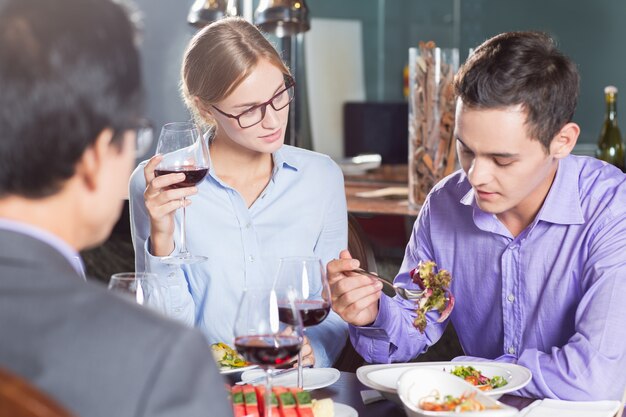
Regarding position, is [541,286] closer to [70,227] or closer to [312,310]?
[312,310]

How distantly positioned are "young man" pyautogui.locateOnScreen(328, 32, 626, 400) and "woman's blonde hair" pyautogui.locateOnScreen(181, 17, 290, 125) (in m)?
0.55

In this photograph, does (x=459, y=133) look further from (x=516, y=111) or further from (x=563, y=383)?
(x=563, y=383)

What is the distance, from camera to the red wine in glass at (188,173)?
6.86 ft

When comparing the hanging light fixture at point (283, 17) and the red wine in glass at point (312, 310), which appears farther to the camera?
the hanging light fixture at point (283, 17)

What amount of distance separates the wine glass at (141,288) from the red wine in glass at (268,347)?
143 mm

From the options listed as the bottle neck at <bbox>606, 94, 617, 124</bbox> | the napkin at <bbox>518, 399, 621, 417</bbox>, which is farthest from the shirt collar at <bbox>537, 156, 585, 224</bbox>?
the bottle neck at <bbox>606, 94, 617, 124</bbox>

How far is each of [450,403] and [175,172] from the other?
2.95 feet

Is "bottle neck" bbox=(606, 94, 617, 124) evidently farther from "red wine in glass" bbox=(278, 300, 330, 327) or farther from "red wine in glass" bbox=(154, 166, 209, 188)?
"red wine in glass" bbox=(278, 300, 330, 327)

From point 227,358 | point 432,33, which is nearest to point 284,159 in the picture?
point 227,358

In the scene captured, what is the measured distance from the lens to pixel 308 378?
5.73ft

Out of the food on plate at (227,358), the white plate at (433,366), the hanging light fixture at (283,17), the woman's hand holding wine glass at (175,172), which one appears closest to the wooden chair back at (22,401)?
the white plate at (433,366)

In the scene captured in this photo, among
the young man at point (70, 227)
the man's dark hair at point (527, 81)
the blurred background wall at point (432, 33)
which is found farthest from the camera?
the blurred background wall at point (432, 33)

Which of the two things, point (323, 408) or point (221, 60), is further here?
point (221, 60)

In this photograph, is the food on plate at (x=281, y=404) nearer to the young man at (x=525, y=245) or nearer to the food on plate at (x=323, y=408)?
the food on plate at (x=323, y=408)
